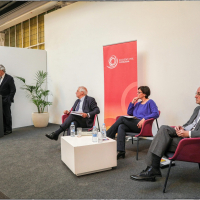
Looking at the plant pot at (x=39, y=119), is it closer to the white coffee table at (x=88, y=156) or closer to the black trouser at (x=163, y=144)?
the white coffee table at (x=88, y=156)

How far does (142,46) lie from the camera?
4723 mm

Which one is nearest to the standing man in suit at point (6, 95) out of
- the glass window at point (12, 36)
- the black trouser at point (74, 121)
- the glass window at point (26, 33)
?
the black trouser at point (74, 121)

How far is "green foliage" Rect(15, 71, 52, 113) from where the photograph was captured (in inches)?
250

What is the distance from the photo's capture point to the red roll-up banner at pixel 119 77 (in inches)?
175

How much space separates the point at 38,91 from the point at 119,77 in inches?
121

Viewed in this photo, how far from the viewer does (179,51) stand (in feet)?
13.6

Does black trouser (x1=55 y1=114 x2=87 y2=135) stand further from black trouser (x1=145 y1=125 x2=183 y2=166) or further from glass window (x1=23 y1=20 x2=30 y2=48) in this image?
glass window (x1=23 y1=20 x2=30 y2=48)

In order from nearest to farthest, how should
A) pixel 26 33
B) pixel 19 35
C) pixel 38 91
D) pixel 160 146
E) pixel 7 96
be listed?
pixel 160 146
pixel 7 96
pixel 38 91
pixel 26 33
pixel 19 35

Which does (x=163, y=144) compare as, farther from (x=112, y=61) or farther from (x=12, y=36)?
(x=12, y=36)

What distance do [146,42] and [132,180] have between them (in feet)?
10.4

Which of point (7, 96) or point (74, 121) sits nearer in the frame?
point (74, 121)

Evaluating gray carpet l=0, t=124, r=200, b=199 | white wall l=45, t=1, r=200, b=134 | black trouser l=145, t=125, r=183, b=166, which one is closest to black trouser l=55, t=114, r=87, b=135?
gray carpet l=0, t=124, r=200, b=199

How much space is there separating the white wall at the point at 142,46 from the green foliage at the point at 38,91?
0.43m

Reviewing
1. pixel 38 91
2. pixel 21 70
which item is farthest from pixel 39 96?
pixel 21 70
